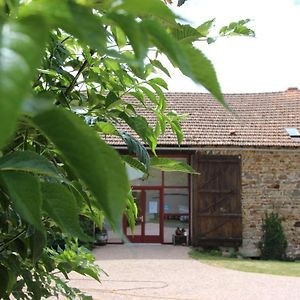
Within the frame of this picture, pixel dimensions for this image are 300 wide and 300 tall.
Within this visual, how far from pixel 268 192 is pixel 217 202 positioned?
1.86 m

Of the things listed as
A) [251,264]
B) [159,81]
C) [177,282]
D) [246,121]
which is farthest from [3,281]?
[246,121]

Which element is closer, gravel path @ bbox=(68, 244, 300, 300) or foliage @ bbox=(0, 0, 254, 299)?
foliage @ bbox=(0, 0, 254, 299)

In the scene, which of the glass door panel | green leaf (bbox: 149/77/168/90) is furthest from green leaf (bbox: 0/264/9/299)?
the glass door panel

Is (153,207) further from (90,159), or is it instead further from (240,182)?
(90,159)

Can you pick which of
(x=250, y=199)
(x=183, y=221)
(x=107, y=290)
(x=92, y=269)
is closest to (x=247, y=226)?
(x=250, y=199)

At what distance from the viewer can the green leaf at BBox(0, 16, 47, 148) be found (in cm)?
31

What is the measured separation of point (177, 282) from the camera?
503 inches

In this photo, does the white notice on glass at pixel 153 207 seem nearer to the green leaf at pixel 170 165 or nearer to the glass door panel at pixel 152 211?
the glass door panel at pixel 152 211

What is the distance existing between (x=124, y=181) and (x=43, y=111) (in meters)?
0.08

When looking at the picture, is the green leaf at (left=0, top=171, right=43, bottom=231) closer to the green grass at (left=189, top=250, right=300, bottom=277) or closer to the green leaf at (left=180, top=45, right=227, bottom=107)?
the green leaf at (left=180, top=45, right=227, bottom=107)

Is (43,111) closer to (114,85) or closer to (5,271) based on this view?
(5,271)

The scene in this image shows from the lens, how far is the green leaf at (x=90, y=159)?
1.27 feet

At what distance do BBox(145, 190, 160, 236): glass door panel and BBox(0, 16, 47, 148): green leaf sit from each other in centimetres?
1972

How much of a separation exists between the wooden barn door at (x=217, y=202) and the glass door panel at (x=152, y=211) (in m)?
1.63
